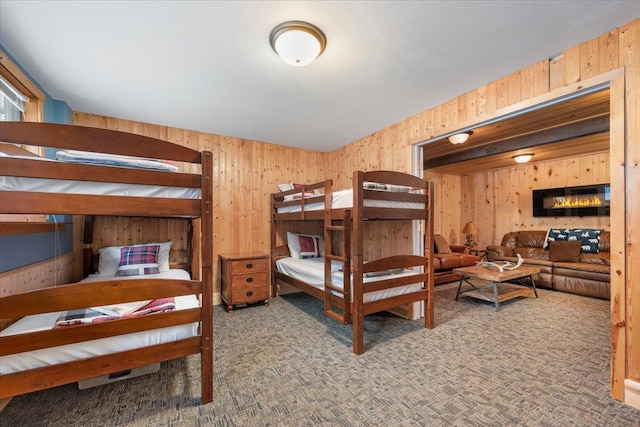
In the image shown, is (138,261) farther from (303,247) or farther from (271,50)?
(271,50)

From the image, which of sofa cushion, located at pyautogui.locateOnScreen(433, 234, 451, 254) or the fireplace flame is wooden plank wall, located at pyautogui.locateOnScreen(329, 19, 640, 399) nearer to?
sofa cushion, located at pyautogui.locateOnScreen(433, 234, 451, 254)

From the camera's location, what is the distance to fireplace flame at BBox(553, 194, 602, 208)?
190 inches

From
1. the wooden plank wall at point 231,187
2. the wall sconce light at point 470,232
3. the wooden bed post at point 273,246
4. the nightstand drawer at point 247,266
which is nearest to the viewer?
the wooden plank wall at point 231,187

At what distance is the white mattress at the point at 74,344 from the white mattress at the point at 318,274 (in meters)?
1.40

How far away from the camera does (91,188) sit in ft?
4.50

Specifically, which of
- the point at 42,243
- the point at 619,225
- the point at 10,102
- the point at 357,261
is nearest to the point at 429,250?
the point at 357,261

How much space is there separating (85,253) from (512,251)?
679 centimetres

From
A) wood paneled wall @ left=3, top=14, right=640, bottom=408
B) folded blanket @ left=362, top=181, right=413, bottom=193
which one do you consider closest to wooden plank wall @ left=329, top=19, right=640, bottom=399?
wood paneled wall @ left=3, top=14, right=640, bottom=408

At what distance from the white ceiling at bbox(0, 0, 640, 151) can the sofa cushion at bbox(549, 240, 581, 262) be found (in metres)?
3.86

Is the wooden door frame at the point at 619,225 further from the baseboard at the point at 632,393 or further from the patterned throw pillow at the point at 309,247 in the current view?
the patterned throw pillow at the point at 309,247

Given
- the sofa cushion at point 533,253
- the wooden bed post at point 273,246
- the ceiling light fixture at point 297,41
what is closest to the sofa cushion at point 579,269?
the sofa cushion at point 533,253

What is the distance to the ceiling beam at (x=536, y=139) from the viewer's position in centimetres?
324

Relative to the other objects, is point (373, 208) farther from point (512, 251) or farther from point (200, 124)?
point (512, 251)

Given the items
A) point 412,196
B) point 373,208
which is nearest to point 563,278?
point 412,196
